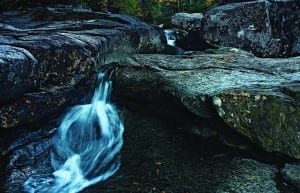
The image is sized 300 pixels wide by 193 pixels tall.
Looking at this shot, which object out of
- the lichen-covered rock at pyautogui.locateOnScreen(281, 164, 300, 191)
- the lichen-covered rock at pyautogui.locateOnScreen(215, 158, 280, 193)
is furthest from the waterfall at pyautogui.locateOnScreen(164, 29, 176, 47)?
the lichen-covered rock at pyautogui.locateOnScreen(281, 164, 300, 191)

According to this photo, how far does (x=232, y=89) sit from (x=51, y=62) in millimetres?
3077

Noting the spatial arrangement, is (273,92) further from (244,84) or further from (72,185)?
(72,185)

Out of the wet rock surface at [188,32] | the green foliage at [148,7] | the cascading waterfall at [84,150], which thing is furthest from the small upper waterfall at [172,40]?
the cascading waterfall at [84,150]

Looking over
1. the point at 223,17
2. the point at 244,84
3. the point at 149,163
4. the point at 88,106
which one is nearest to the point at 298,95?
the point at 244,84

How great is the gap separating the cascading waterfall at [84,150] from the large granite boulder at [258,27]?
5.83 metres

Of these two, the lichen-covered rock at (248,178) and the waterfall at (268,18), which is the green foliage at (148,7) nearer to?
the waterfall at (268,18)

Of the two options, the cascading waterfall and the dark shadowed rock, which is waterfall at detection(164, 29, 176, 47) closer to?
the dark shadowed rock

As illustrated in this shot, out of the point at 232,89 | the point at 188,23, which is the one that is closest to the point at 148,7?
the point at 188,23

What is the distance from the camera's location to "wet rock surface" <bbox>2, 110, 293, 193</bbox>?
4.98m

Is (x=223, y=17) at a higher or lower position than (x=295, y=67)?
higher

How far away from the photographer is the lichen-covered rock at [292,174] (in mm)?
5020

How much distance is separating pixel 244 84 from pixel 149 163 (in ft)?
7.35

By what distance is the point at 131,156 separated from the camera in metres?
5.89

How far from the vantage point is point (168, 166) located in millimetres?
5516
